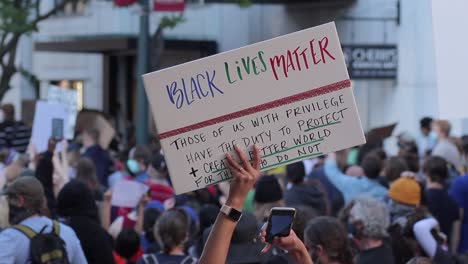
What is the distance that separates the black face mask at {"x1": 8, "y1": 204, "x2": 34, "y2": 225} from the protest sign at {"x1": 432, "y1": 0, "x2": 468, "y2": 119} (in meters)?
2.71

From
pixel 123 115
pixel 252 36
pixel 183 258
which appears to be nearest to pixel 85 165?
pixel 183 258

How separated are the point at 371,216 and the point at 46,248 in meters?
2.15

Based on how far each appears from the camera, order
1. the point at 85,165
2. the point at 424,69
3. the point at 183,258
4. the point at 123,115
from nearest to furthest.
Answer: the point at 183,258 < the point at 85,165 < the point at 424,69 < the point at 123,115

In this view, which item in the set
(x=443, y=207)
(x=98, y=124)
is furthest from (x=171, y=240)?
(x=98, y=124)

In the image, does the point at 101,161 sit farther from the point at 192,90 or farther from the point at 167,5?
the point at 192,90

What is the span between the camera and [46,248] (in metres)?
Result: 5.96

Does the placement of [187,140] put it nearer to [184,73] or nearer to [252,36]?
[184,73]

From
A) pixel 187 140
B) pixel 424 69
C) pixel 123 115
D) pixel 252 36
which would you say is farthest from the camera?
pixel 123 115

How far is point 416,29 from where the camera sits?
21.0m

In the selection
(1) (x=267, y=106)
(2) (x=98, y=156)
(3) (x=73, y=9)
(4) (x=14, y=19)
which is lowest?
(2) (x=98, y=156)

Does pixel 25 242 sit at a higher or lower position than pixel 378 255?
higher

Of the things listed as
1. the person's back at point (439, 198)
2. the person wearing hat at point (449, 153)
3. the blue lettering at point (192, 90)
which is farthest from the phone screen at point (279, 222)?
the person wearing hat at point (449, 153)

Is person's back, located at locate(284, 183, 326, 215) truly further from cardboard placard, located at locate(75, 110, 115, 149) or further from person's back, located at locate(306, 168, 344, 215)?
cardboard placard, located at locate(75, 110, 115, 149)

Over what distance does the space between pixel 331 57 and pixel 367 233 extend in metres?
2.95
